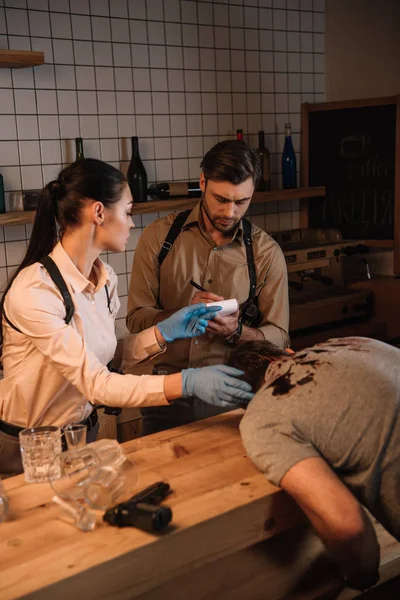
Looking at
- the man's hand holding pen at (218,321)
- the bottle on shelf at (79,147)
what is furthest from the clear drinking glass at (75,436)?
the bottle on shelf at (79,147)

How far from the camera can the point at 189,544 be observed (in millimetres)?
1479

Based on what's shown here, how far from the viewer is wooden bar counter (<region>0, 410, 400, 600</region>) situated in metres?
1.35

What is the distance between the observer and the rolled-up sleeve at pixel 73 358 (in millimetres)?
1859

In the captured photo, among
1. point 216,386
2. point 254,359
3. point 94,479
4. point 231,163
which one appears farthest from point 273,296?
point 94,479

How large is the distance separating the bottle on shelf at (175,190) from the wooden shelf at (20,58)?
905 millimetres

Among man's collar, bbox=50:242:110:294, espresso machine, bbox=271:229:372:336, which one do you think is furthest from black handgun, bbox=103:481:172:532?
espresso machine, bbox=271:229:372:336

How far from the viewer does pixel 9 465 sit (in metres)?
2.04

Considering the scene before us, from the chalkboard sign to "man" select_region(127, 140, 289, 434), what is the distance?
1.60m

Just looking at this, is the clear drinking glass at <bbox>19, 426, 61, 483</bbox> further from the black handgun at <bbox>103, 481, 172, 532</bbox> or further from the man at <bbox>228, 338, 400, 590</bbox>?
the man at <bbox>228, 338, 400, 590</bbox>

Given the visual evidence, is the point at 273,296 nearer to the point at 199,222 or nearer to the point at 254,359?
the point at 199,222

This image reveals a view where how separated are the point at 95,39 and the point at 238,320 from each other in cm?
186

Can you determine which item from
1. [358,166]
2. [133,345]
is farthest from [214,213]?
[358,166]

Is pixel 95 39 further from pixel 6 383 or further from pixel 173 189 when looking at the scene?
pixel 6 383

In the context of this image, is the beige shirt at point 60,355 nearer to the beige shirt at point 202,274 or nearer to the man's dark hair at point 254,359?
the man's dark hair at point 254,359
